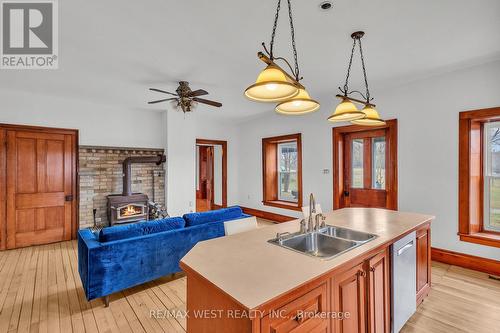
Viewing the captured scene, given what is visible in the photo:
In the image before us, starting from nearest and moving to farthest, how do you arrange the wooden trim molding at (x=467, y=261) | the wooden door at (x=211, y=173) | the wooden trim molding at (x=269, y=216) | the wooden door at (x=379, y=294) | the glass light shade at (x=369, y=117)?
the wooden door at (x=379, y=294), the glass light shade at (x=369, y=117), the wooden trim molding at (x=467, y=261), the wooden trim molding at (x=269, y=216), the wooden door at (x=211, y=173)

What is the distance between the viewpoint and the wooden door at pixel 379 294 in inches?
66.9

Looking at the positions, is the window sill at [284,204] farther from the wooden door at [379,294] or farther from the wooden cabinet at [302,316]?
the wooden cabinet at [302,316]

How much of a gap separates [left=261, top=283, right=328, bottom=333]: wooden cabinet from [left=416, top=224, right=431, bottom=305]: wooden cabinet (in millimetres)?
1503

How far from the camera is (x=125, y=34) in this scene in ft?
8.11

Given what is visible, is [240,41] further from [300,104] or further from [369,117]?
[369,117]

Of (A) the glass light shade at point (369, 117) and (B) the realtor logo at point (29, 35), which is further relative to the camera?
(A) the glass light shade at point (369, 117)

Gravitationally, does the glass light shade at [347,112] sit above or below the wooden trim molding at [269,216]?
above

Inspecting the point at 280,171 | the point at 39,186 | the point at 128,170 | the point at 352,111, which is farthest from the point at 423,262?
the point at 39,186

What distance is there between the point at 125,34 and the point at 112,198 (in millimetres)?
3282

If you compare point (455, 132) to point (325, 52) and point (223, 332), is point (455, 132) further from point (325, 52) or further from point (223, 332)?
point (223, 332)

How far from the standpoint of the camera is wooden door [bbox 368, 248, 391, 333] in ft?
5.57

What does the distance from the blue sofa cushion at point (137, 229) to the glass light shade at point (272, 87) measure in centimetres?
197

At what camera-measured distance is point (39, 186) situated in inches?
172

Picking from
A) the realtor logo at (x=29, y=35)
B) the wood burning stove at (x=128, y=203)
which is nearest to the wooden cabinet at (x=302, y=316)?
the realtor logo at (x=29, y=35)
